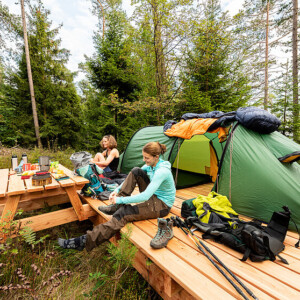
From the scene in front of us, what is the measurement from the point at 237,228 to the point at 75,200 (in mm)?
1974

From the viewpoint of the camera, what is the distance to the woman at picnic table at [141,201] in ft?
6.05

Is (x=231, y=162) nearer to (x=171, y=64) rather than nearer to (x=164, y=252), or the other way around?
(x=164, y=252)

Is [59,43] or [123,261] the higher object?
[59,43]

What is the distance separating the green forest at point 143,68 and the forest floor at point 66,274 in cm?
489

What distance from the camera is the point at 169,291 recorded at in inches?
53.7

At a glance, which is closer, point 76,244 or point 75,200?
point 76,244

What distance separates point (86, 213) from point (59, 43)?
31.8 ft

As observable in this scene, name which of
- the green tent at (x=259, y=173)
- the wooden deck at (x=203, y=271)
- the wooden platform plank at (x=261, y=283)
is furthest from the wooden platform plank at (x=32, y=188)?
the green tent at (x=259, y=173)

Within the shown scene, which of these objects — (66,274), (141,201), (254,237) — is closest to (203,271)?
(254,237)

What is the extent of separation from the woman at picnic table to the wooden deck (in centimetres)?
21

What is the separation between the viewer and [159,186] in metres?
2.04

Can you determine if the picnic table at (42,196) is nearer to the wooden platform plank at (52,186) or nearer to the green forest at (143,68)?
the wooden platform plank at (52,186)

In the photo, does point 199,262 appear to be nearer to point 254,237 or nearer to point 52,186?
point 254,237

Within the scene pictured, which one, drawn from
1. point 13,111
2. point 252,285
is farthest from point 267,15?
point 13,111
